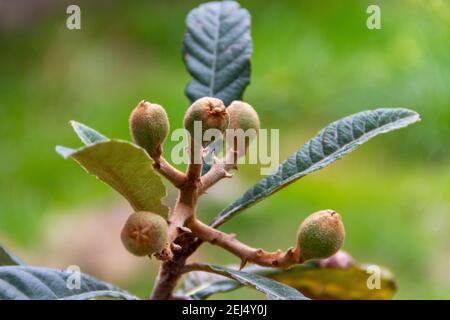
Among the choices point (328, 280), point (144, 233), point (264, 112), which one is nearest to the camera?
point (144, 233)

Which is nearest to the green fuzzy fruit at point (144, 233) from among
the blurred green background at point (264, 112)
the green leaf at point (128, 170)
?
the green leaf at point (128, 170)

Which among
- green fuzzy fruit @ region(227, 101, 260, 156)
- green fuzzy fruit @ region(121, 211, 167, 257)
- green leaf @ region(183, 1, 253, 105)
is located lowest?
green fuzzy fruit @ region(121, 211, 167, 257)

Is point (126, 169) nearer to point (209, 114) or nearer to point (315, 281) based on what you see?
point (209, 114)

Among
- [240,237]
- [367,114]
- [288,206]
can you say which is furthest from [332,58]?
[367,114]

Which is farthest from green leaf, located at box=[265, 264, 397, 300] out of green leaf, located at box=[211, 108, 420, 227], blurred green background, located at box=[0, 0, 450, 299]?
blurred green background, located at box=[0, 0, 450, 299]

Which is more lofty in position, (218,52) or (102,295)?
(218,52)

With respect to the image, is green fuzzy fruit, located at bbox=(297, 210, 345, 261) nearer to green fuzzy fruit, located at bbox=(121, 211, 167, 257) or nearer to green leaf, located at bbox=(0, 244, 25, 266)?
green fuzzy fruit, located at bbox=(121, 211, 167, 257)

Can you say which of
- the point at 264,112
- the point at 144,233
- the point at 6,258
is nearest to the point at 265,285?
the point at 144,233
